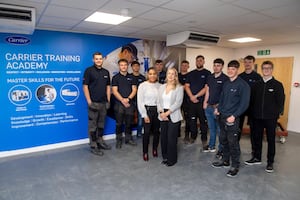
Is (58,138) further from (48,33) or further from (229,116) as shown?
(229,116)

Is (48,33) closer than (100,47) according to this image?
Yes

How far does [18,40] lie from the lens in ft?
12.3

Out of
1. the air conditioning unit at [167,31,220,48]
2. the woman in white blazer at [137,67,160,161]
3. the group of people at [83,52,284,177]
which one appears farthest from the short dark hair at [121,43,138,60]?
the woman in white blazer at [137,67,160,161]

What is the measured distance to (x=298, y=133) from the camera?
5.58 metres

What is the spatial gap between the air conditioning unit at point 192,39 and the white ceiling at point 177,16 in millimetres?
140

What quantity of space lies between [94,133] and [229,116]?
2.39 meters

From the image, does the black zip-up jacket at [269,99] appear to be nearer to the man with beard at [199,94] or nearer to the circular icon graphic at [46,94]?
the man with beard at [199,94]

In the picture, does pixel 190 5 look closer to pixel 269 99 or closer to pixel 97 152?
pixel 269 99

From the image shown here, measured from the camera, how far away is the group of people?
3078mm

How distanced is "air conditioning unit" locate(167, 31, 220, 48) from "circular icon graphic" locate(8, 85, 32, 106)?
2886 millimetres

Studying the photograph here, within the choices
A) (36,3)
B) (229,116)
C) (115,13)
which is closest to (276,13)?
(229,116)

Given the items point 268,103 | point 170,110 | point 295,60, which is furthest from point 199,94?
point 295,60

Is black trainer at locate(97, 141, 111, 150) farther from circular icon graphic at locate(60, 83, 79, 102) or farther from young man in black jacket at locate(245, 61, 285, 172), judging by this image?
young man in black jacket at locate(245, 61, 285, 172)

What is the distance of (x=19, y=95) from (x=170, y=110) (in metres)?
2.66
